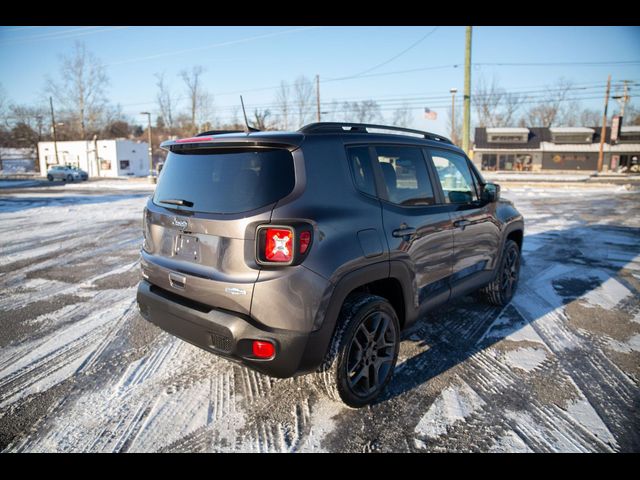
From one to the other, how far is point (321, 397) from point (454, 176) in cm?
245

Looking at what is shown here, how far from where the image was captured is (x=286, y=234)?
239 centimetres

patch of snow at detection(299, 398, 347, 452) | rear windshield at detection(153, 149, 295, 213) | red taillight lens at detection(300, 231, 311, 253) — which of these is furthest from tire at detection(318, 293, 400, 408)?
rear windshield at detection(153, 149, 295, 213)

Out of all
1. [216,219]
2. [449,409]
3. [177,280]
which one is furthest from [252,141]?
[449,409]

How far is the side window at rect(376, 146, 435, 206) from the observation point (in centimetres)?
313

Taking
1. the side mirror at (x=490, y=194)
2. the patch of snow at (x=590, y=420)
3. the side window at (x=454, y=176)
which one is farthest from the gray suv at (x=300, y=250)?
the patch of snow at (x=590, y=420)

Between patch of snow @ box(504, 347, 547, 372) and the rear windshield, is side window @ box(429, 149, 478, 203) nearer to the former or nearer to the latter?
patch of snow @ box(504, 347, 547, 372)

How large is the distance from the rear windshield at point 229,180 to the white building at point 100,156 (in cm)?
5559

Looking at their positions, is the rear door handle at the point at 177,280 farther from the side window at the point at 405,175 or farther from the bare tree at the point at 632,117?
the bare tree at the point at 632,117
